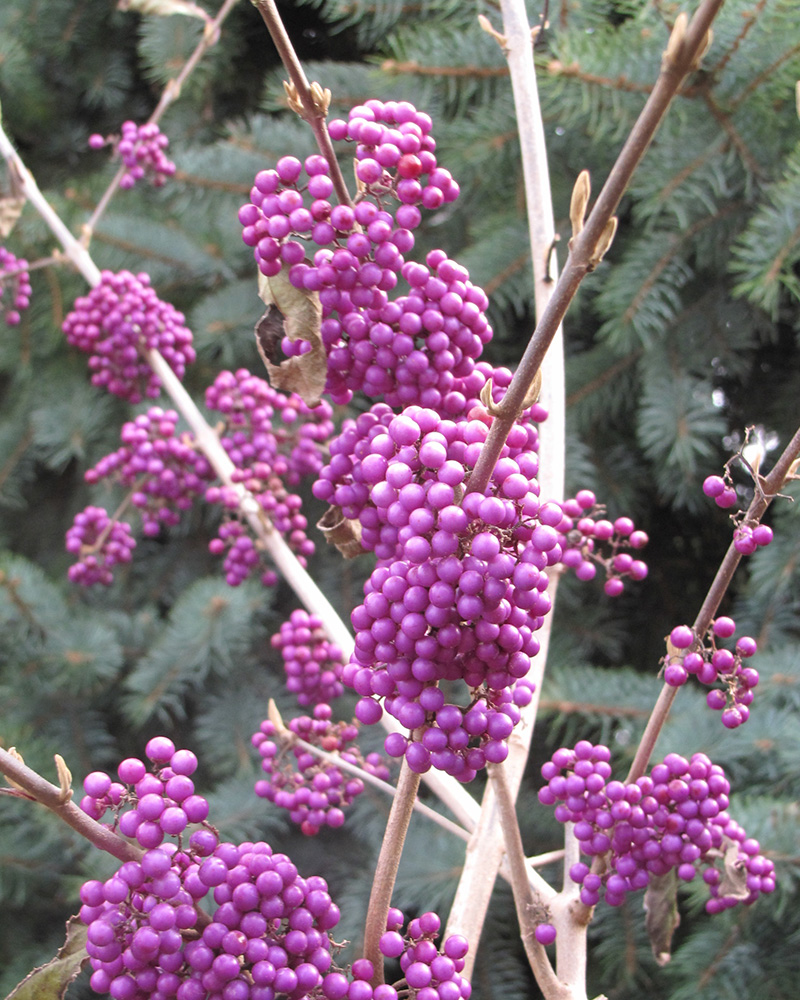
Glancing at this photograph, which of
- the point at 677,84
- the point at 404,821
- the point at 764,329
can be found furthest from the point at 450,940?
the point at 764,329

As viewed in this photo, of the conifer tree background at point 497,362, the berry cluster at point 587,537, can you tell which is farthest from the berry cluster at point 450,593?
the conifer tree background at point 497,362

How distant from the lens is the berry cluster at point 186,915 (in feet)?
0.71

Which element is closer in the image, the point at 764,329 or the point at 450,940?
the point at 450,940

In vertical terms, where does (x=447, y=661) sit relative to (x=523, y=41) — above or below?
below

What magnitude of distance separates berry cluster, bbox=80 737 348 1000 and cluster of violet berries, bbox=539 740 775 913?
116 mm

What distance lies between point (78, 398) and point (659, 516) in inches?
25.5

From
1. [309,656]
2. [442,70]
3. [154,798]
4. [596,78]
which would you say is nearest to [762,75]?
[596,78]

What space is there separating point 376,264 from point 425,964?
23 centimetres

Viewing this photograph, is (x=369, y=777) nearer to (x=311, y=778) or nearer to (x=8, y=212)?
(x=311, y=778)

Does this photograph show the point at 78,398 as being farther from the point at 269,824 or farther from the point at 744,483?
the point at 744,483

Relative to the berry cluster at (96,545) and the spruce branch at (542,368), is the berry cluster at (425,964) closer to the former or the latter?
the spruce branch at (542,368)

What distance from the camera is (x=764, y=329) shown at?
72 cm

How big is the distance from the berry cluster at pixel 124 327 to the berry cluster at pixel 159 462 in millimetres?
26

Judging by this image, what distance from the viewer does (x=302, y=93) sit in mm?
271
